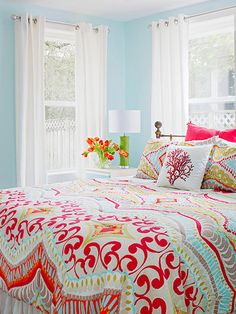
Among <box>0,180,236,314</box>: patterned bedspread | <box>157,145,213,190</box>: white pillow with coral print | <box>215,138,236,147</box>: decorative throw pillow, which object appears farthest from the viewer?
<box>215,138,236,147</box>: decorative throw pillow

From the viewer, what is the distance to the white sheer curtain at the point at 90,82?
5.39m

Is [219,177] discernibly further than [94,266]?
Yes

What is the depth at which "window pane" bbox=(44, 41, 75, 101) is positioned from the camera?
529 centimetres

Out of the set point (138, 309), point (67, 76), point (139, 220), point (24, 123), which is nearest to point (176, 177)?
point (139, 220)

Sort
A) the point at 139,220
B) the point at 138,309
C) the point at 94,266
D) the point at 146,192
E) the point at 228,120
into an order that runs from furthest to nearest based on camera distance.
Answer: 1. the point at 228,120
2. the point at 146,192
3. the point at 139,220
4. the point at 94,266
5. the point at 138,309

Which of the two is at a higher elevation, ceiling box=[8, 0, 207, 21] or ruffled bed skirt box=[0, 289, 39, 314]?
ceiling box=[8, 0, 207, 21]

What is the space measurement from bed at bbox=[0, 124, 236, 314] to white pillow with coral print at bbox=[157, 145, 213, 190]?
1.56 feet

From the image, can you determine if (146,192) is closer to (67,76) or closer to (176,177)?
(176,177)

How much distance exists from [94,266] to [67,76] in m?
3.52

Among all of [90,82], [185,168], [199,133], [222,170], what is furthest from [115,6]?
[222,170]

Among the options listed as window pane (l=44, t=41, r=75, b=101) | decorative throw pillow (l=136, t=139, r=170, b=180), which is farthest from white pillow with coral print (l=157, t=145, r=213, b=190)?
window pane (l=44, t=41, r=75, b=101)

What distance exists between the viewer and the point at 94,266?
7.17 ft

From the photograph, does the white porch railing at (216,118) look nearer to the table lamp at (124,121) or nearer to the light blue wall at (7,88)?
the table lamp at (124,121)

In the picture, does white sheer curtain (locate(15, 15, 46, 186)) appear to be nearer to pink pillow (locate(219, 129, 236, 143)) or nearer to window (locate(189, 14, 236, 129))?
window (locate(189, 14, 236, 129))
